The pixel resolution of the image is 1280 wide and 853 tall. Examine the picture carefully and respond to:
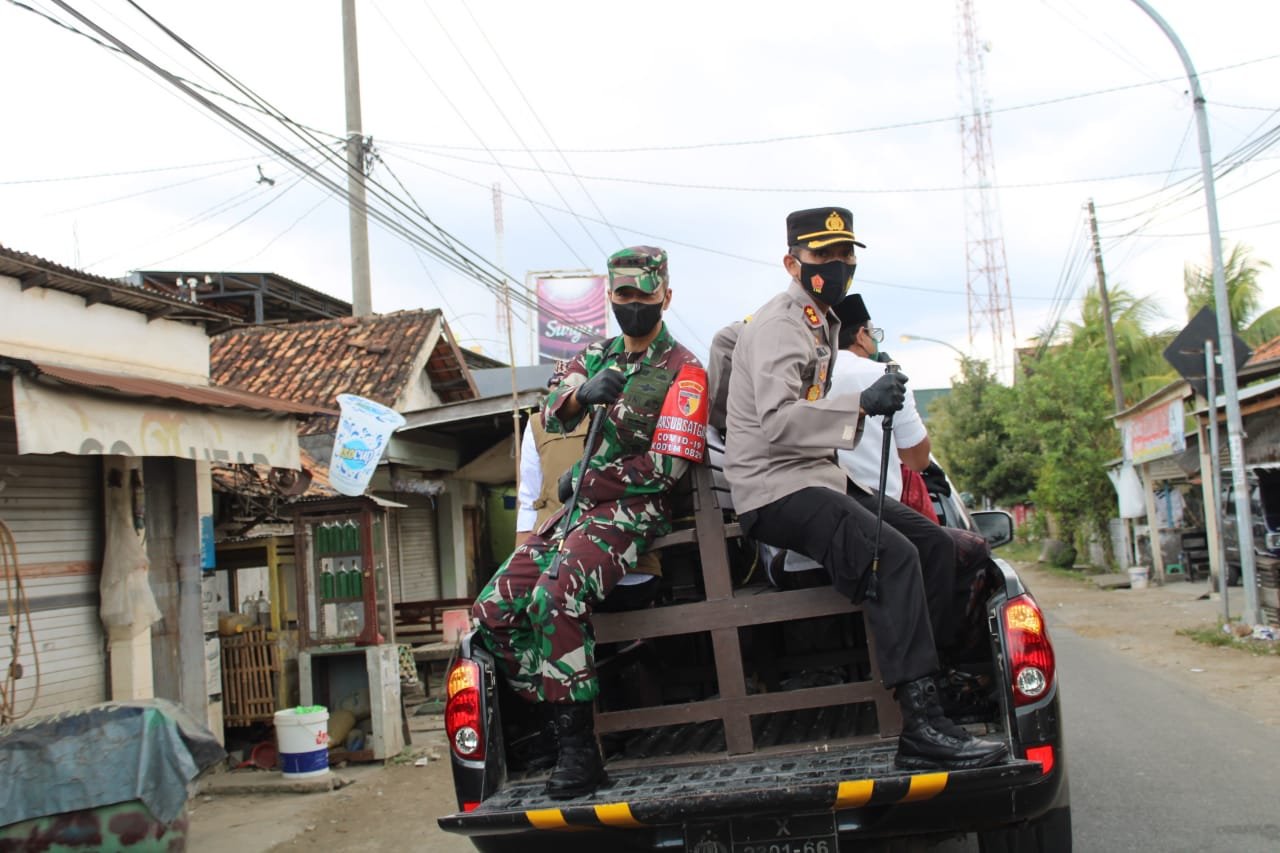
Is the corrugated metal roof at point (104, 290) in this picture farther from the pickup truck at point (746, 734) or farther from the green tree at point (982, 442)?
the green tree at point (982, 442)

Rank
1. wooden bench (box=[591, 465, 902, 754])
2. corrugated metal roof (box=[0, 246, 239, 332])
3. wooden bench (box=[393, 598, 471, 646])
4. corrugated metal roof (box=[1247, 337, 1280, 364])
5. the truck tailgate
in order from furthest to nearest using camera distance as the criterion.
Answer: corrugated metal roof (box=[1247, 337, 1280, 364]) < wooden bench (box=[393, 598, 471, 646]) < corrugated metal roof (box=[0, 246, 239, 332]) < wooden bench (box=[591, 465, 902, 754]) < the truck tailgate

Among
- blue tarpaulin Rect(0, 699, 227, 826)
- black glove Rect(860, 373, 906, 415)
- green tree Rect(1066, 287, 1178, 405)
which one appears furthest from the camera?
green tree Rect(1066, 287, 1178, 405)

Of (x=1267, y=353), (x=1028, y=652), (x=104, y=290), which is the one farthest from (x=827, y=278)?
(x=1267, y=353)

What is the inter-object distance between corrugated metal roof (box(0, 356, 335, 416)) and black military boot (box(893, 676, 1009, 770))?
446cm

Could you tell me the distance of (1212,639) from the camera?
12.0 metres

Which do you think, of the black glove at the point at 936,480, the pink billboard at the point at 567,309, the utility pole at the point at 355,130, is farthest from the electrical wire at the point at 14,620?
the pink billboard at the point at 567,309

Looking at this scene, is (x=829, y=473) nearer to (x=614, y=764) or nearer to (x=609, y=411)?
(x=609, y=411)

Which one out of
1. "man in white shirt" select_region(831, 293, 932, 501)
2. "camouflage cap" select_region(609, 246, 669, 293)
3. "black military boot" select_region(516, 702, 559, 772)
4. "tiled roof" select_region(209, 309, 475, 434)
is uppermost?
"tiled roof" select_region(209, 309, 475, 434)

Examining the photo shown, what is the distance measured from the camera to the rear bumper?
3.11 metres

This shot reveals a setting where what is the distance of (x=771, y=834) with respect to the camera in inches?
126

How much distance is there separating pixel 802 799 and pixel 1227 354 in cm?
1075

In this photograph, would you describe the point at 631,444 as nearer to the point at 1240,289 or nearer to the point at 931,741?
the point at 931,741

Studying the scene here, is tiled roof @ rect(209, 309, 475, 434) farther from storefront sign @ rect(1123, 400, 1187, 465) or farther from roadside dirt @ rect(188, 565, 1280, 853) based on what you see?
storefront sign @ rect(1123, 400, 1187, 465)

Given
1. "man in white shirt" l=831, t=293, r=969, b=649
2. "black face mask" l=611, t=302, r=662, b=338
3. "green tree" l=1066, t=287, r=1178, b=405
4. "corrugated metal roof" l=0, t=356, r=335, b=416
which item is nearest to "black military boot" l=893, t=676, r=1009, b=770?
"man in white shirt" l=831, t=293, r=969, b=649
